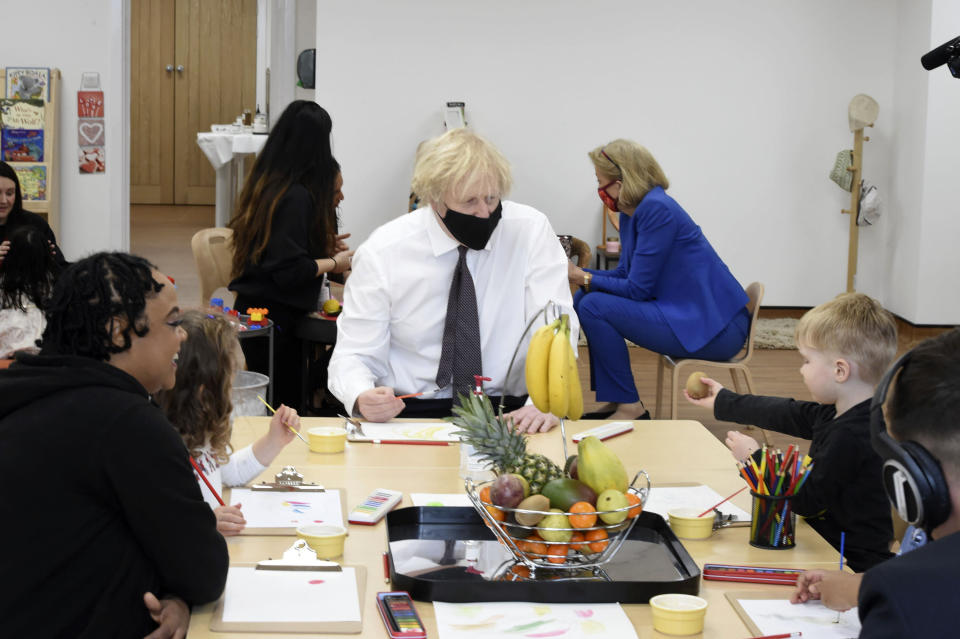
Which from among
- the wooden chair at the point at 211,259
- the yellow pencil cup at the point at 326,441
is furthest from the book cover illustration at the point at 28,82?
the yellow pencil cup at the point at 326,441

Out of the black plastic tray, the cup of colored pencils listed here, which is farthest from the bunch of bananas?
the cup of colored pencils

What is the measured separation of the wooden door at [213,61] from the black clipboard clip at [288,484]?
1072 centimetres

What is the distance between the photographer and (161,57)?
12289 mm

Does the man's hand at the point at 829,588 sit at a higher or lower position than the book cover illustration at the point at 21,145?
lower

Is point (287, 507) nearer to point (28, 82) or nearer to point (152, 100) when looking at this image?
point (28, 82)

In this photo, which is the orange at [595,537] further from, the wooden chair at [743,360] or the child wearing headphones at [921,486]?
the wooden chair at [743,360]

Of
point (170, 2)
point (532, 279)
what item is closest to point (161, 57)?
point (170, 2)

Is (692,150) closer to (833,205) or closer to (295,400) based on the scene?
(833,205)

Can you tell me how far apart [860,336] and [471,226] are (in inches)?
43.4

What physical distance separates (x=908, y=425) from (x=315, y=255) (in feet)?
11.6

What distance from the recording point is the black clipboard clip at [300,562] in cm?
175

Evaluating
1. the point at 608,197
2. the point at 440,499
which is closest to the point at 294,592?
the point at 440,499

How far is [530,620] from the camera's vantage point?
1.60 meters

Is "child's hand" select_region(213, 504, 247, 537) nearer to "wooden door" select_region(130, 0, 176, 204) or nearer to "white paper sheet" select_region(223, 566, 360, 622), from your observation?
"white paper sheet" select_region(223, 566, 360, 622)
